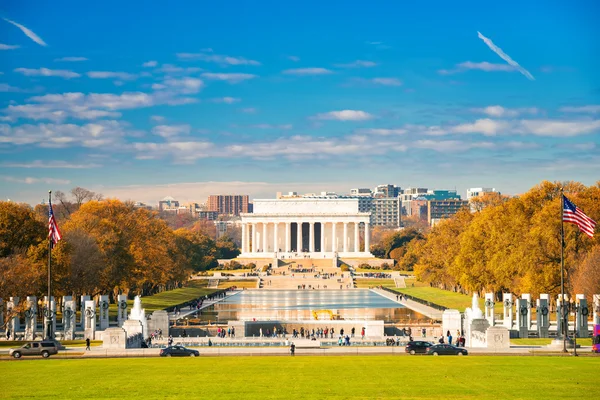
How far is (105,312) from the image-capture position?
63750mm

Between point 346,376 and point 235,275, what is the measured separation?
100258 mm

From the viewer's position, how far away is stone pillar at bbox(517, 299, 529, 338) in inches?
2231

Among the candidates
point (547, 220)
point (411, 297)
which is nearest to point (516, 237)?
point (547, 220)

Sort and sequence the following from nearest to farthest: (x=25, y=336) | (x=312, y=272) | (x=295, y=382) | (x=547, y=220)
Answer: (x=295, y=382), (x=25, y=336), (x=547, y=220), (x=312, y=272)

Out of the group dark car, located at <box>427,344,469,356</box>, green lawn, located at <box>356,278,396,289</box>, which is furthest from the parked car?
green lawn, located at <box>356,278,396,289</box>

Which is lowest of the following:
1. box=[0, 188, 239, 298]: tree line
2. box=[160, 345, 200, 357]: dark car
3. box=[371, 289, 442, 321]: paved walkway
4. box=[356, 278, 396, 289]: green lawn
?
box=[371, 289, 442, 321]: paved walkway

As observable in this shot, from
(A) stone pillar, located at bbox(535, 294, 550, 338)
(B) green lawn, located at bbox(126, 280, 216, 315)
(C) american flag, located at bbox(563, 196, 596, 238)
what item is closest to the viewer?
(C) american flag, located at bbox(563, 196, 596, 238)

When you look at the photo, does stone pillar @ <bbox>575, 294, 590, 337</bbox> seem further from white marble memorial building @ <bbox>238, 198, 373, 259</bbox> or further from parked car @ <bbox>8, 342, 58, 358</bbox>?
white marble memorial building @ <bbox>238, 198, 373, 259</bbox>

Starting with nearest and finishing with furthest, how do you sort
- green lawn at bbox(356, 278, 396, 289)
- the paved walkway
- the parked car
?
the parked car → the paved walkway → green lawn at bbox(356, 278, 396, 289)

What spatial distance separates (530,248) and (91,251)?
35.3 metres

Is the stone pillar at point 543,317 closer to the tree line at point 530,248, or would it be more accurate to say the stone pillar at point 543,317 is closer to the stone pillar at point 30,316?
the tree line at point 530,248

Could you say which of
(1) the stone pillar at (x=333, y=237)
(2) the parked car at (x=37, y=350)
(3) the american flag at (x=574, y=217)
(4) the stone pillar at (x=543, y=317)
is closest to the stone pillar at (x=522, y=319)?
(4) the stone pillar at (x=543, y=317)

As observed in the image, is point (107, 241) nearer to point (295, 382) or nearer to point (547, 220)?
point (547, 220)

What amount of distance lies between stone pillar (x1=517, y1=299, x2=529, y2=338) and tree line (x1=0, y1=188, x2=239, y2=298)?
32.2 metres
